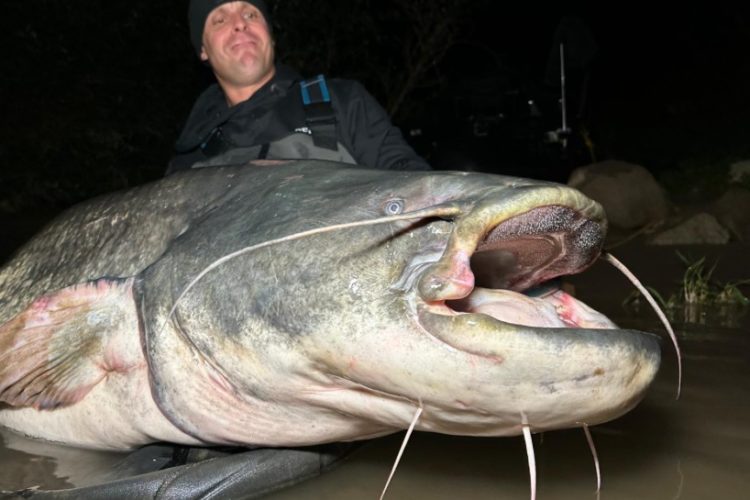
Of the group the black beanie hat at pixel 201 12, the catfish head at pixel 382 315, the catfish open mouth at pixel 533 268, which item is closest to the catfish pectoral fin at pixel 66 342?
the catfish head at pixel 382 315

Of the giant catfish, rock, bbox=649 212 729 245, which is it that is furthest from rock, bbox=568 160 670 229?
the giant catfish

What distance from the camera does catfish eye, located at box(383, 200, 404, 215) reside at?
1.85 m

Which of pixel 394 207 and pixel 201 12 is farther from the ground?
pixel 201 12

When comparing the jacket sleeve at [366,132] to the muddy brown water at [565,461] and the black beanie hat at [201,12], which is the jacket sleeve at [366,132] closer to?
the black beanie hat at [201,12]

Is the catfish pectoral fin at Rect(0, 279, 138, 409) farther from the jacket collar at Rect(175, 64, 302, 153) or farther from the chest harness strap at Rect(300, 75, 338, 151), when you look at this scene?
the jacket collar at Rect(175, 64, 302, 153)

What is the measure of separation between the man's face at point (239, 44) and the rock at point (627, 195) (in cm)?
445

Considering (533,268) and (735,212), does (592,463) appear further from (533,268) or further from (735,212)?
(735,212)

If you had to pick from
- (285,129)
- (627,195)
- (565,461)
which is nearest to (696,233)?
(627,195)

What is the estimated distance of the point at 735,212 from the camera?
6980mm

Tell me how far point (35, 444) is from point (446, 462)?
130cm

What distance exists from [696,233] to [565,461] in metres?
4.56

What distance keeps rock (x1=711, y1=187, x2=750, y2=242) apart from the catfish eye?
5.38 meters

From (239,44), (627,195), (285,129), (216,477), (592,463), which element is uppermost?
(239,44)

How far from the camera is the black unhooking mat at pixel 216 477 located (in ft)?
6.97
